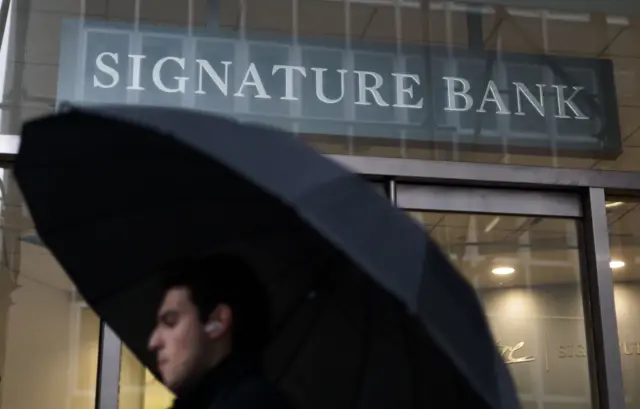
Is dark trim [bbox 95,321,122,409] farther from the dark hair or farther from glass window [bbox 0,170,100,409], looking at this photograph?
the dark hair

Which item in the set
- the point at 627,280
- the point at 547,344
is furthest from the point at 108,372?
the point at 627,280

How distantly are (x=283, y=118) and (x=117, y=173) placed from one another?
91.3 inches

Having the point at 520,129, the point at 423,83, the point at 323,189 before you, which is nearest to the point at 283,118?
the point at 423,83

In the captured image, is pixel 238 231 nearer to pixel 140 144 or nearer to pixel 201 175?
pixel 201 175

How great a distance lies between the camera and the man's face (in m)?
1.41

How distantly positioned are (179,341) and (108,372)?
217 cm

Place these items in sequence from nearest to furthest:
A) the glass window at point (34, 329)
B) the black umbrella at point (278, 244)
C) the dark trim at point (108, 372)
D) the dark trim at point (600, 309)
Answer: the black umbrella at point (278, 244) < the dark trim at point (108, 372) < the dark trim at point (600, 309) < the glass window at point (34, 329)

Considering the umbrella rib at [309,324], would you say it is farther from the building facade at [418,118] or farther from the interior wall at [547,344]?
the interior wall at [547,344]

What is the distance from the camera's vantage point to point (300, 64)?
13.1 feet

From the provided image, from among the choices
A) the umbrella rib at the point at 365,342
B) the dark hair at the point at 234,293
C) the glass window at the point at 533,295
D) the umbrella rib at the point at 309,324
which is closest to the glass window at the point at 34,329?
the glass window at the point at 533,295

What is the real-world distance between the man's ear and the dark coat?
0.05 meters

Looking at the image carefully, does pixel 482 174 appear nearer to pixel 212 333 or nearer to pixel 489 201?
→ pixel 489 201

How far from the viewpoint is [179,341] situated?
1424 millimetres
